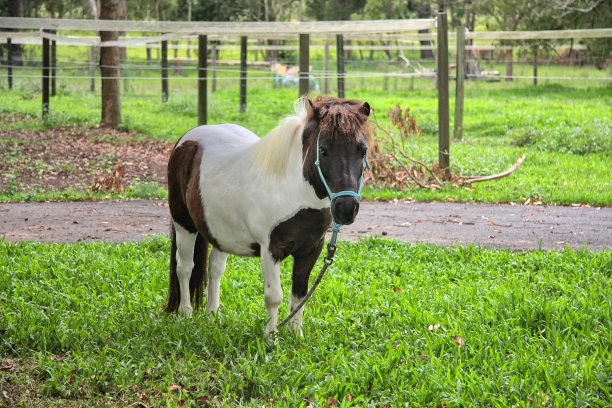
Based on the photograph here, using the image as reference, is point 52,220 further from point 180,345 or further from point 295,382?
point 295,382

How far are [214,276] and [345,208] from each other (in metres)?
1.79

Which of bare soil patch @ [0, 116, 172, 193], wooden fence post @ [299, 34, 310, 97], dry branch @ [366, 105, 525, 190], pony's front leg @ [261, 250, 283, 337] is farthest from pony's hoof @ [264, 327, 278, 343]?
wooden fence post @ [299, 34, 310, 97]

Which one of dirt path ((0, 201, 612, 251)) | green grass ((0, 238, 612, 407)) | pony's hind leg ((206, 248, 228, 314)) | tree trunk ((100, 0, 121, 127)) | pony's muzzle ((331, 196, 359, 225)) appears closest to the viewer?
pony's muzzle ((331, 196, 359, 225))

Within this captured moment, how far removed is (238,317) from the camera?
17.0 feet

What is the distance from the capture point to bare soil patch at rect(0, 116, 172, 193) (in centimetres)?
1130

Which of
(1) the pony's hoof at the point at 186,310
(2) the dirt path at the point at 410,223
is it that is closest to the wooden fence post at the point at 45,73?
(2) the dirt path at the point at 410,223

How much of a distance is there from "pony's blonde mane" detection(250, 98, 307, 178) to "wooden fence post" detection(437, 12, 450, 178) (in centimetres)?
706

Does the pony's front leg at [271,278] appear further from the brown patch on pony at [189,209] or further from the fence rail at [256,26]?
the fence rail at [256,26]

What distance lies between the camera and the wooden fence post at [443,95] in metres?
11.2

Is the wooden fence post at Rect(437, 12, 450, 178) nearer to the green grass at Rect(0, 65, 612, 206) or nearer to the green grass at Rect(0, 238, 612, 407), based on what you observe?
the green grass at Rect(0, 65, 612, 206)

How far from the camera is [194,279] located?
17.7ft

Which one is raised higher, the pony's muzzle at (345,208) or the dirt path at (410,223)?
the pony's muzzle at (345,208)

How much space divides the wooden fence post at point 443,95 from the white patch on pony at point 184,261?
6.69 metres

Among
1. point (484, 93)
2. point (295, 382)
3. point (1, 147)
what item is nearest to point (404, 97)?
point (484, 93)
